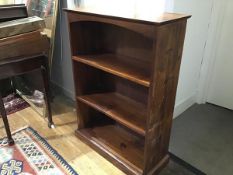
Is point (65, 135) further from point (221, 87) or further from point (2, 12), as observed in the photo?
point (221, 87)

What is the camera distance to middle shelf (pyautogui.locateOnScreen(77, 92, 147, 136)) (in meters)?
1.43

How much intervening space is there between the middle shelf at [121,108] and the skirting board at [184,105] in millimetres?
664

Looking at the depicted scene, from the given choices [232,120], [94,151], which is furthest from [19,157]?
[232,120]

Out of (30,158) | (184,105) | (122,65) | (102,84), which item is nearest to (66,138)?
(30,158)

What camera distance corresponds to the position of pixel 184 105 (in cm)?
226

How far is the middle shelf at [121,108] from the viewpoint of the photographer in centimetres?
143

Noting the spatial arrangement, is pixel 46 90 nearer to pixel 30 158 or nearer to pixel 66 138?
pixel 66 138

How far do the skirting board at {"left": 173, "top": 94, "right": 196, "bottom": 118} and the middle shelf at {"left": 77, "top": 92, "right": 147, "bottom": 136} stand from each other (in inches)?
26.2

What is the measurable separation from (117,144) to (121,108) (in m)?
0.34

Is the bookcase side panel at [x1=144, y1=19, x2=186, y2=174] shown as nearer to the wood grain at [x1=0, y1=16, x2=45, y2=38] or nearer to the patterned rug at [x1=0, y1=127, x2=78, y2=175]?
the patterned rug at [x1=0, y1=127, x2=78, y2=175]

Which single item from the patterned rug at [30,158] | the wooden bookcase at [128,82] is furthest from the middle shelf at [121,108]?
the patterned rug at [30,158]

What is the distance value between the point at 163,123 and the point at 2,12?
4.91 feet

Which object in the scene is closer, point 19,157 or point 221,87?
point 19,157

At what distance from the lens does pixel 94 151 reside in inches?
70.0
